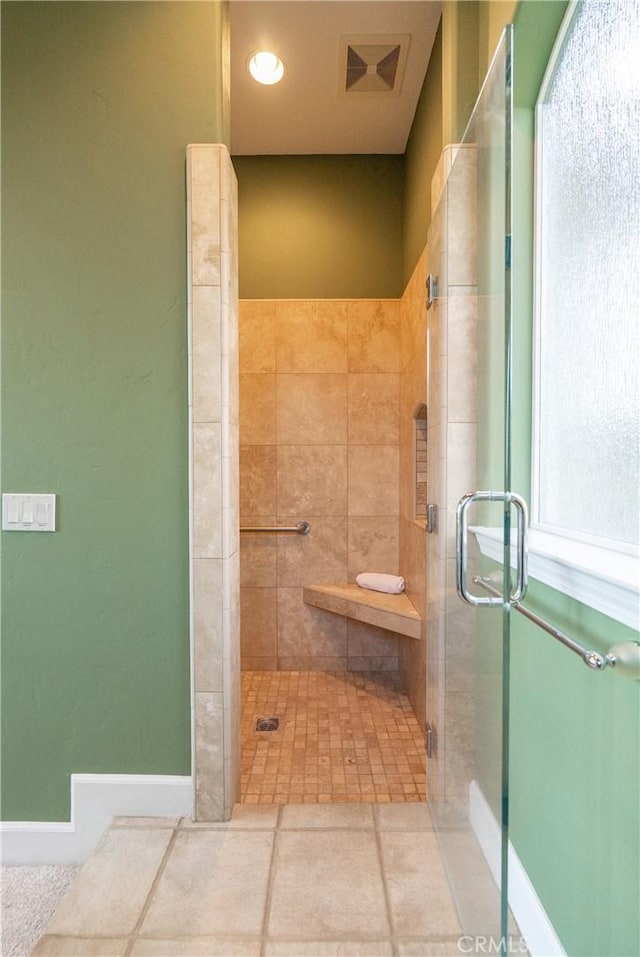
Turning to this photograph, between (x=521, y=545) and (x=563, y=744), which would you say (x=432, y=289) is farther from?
(x=563, y=744)

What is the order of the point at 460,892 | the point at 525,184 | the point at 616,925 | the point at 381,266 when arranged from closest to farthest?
the point at 616,925 < the point at 460,892 < the point at 525,184 < the point at 381,266

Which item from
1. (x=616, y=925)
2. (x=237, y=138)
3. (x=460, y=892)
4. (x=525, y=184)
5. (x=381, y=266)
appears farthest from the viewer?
(x=381, y=266)

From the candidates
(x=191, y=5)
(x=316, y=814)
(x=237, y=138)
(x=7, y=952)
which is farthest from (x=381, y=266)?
(x=7, y=952)

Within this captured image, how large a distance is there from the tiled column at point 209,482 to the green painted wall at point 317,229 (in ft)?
5.09

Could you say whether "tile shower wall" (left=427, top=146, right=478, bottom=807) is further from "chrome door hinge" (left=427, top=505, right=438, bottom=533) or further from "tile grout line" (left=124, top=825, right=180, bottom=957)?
"tile grout line" (left=124, top=825, right=180, bottom=957)

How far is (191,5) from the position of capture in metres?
1.71

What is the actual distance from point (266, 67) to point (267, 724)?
301 cm

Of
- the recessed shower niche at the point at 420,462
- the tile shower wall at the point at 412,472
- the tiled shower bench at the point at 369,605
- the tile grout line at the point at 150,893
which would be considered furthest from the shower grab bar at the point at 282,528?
the tile grout line at the point at 150,893

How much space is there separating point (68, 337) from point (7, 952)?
1.77 metres

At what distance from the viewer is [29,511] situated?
5.80ft

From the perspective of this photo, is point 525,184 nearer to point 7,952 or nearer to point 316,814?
point 316,814

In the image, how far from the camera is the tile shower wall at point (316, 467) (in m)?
3.23

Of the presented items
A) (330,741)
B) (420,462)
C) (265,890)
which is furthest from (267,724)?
(420,462)

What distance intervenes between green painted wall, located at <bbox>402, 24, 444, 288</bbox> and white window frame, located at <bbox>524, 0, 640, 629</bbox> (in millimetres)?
→ 832
